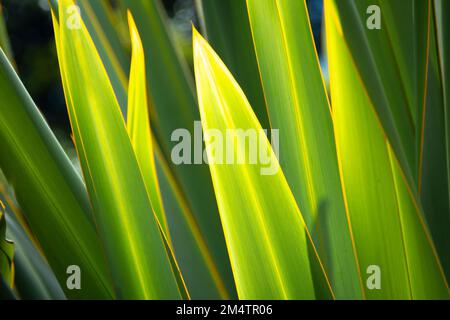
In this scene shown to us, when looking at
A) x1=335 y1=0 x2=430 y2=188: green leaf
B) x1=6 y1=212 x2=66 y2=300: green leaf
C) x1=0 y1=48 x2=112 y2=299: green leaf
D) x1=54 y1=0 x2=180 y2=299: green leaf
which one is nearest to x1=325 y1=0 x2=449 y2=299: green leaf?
x1=335 y1=0 x2=430 y2=188: green leaf

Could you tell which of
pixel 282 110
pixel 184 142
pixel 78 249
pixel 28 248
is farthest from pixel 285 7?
pixel 28 248

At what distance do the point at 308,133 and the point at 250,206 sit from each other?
0.14 meters

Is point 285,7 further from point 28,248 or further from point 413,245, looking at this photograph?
point 28,248

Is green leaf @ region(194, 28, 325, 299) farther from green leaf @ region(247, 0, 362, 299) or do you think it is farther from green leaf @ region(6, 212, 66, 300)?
green leaf @ region(6, 212, 66, 300)

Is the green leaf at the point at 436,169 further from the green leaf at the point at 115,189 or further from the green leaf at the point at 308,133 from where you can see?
the green leaf at the point at 115,189

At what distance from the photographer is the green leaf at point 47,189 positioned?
51cm

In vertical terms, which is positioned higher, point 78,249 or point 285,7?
point 285,7

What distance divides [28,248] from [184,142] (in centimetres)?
25

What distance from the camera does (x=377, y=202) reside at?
406 millimetres

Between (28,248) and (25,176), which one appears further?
(28,248)

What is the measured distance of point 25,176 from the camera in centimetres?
51

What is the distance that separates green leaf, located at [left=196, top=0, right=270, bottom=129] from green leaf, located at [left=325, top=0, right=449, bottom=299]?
178mm

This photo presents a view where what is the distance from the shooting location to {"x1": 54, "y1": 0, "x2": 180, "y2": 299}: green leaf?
0.40 meters

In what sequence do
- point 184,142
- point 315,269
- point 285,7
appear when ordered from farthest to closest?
1. point 184,142
2. point 285,7
3. point 315,269
